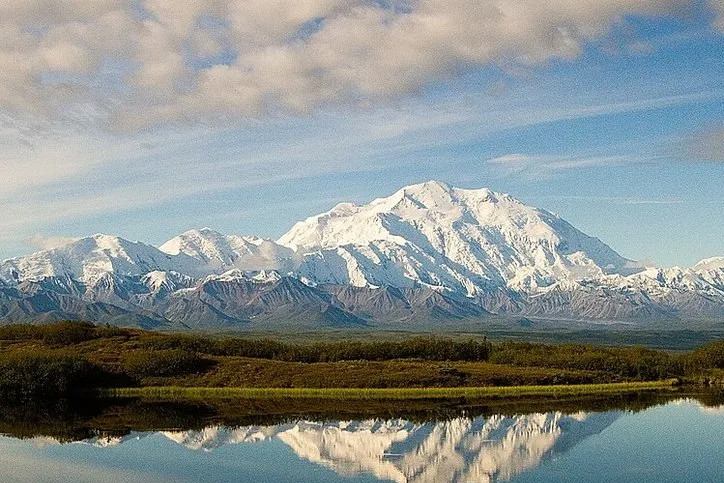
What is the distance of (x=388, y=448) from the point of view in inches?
3130

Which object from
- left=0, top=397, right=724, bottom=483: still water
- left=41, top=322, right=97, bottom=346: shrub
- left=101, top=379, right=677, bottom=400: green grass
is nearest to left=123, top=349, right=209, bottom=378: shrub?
left=101, top=379, right=677, bottom=400: green grass

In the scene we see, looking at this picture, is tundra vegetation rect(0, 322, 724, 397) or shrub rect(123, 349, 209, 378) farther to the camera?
shrub rect(123, 349, 209, 378)

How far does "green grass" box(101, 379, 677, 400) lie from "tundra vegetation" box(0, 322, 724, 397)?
183 cm

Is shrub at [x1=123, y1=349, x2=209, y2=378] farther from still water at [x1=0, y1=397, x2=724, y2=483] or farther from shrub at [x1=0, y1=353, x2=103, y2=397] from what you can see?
still water at [x1=0, y1=397, x2=724, y2=483]

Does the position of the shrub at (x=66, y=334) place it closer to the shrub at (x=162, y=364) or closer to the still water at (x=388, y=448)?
the shrub at (x=162, y=364)

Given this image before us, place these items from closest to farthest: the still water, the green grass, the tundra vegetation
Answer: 1. the still water
2. the green grass
3. the tundra vegetation

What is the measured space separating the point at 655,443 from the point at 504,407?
2826 cm

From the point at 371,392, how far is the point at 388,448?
4815 cm

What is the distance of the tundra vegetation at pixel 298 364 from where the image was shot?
133 metres

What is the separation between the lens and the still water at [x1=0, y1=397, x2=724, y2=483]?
68562mm

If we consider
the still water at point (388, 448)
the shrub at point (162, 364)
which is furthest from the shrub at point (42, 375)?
the still water at point (388, 448)

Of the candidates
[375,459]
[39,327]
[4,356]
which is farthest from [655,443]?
[39,327]

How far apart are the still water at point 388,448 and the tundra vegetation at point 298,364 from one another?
29.7 m

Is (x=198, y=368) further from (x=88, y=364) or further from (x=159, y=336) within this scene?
(x=159, y=336)
